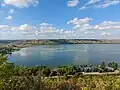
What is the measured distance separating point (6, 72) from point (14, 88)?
1.36 meters

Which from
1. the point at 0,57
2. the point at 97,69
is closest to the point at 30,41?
the point at 97,69

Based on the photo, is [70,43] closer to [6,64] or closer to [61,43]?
[61,43]

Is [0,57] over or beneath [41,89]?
over

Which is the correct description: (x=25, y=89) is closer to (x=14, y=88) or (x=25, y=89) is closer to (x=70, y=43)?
(x=14, y=88)

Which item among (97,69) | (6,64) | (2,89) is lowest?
(97,69)

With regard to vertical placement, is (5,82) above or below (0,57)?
below

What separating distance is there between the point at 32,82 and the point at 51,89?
73 cm

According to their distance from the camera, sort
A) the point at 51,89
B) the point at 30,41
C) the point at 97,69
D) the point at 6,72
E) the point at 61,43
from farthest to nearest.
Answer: the point at 61,43
the point at 30,41
the point at 97,69
the point at 6,72
the point at 51,89

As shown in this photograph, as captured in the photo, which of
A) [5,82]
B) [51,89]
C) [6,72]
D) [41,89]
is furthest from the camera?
[6,72]

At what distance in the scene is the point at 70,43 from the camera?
196250 millimetres

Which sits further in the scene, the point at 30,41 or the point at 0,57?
the point at 30,41

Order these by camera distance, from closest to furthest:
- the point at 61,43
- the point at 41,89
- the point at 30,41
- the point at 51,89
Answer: the point at 41,89 < the point at 51,89 < the point at 30,41 < the point at 61,43

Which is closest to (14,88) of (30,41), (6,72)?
(6,72)

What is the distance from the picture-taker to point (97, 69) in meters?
45.1
